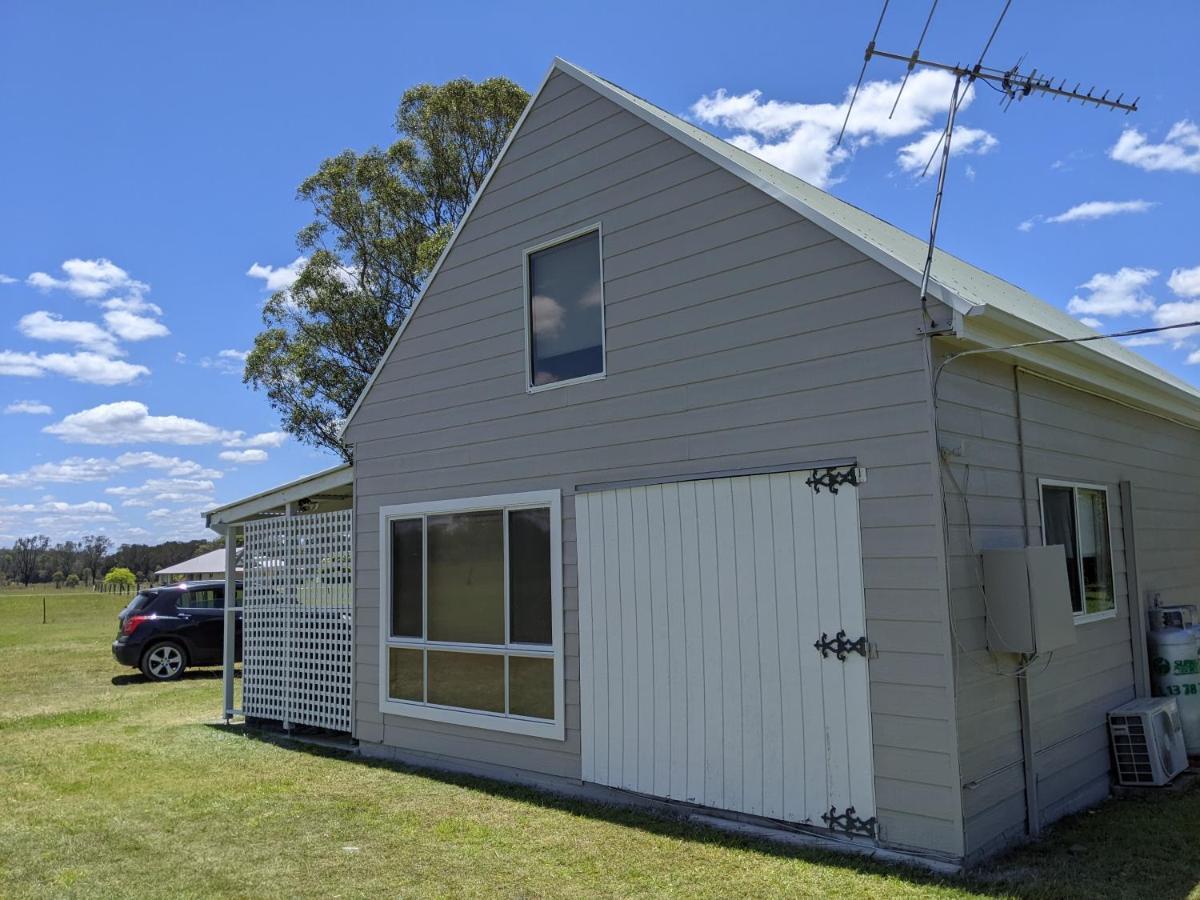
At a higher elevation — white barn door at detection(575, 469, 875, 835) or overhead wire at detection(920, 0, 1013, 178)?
overhead wire at detection(920, 0, 1013, 178)

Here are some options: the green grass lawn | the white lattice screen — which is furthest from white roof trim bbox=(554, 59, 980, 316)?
the white lattice screen

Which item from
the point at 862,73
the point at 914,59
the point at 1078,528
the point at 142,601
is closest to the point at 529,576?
the point at 1078,528

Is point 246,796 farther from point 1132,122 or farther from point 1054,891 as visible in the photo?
point 1132,122

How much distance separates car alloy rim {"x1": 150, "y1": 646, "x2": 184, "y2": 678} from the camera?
48.9 ft

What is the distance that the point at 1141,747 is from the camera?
6441mm

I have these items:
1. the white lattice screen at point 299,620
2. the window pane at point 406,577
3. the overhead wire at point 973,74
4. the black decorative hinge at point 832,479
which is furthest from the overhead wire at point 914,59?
the white lattice screen at point 299,620

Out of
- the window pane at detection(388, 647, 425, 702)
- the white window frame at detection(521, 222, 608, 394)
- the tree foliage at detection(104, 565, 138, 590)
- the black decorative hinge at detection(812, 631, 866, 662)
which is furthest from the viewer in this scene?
the tree foliage at detection(104, 565, 138, 590)

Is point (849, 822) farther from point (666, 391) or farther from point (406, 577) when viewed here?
point (406, 577)

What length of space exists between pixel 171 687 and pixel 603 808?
10.6 metres

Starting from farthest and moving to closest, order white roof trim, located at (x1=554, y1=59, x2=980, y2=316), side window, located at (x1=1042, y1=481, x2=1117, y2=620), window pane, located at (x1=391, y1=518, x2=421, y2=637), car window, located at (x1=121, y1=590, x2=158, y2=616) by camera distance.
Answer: car window, located at (x1=121, y1=590, x2=158, y2=616) → window pane, located at (x1=391, y1=518, x2=421, y2=637) → side window, located at (x1=1042, y1=481, x2=1117, y2=620) → white roof trim, located at (x1=554, y1=59, x2=980, y2=316)

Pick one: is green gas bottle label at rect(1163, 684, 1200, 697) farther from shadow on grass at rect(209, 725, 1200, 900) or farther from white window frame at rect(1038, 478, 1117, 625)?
shadow on grass at rect(209, 725, 1200, 900)

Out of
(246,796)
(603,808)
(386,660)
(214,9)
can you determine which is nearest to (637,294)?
(603,808)

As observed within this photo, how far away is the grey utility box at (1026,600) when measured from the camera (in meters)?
4.86

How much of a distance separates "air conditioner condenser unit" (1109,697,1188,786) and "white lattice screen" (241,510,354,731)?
268 inches
